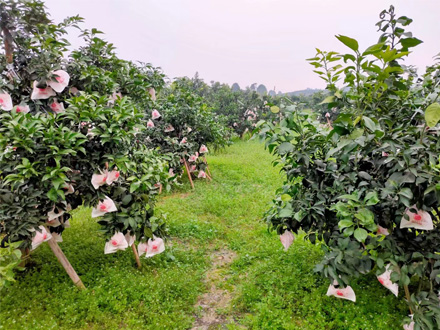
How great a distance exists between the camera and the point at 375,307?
2092 millimetres

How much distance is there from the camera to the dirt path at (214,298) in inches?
88.6

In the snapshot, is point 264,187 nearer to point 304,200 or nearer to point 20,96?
point 304,200

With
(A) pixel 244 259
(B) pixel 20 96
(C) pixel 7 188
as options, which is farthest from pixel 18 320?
(A) pixel 244 259

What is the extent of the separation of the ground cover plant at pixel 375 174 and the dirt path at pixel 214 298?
0.91 m

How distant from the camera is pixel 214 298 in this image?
2535mm

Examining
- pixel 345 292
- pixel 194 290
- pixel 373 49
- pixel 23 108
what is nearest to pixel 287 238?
pixel 345 292

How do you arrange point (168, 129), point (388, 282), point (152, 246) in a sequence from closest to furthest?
point (388, 282)
point (152, 246)
point (168, 129)

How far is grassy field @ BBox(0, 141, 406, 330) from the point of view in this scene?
2.07 meters

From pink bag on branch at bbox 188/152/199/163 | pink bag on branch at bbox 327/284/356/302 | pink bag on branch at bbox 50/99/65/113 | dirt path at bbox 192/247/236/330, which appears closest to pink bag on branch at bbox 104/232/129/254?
dirt path at bbox 192/247/236/330

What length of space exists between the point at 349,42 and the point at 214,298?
228 cm

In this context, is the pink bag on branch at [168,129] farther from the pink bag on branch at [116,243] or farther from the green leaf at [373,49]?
the green leaf at [373,49]

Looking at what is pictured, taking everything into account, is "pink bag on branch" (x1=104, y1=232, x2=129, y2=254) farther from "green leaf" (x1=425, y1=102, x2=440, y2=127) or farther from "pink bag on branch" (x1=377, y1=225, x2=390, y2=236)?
"green leaf" (x1=425, y1=102, x2=440, y2=127)

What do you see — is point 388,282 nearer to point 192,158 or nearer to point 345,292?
point 345,292

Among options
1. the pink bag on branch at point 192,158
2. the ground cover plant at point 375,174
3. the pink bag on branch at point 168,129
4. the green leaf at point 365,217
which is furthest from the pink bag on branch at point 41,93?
the pink bag on branch at point 192,158
